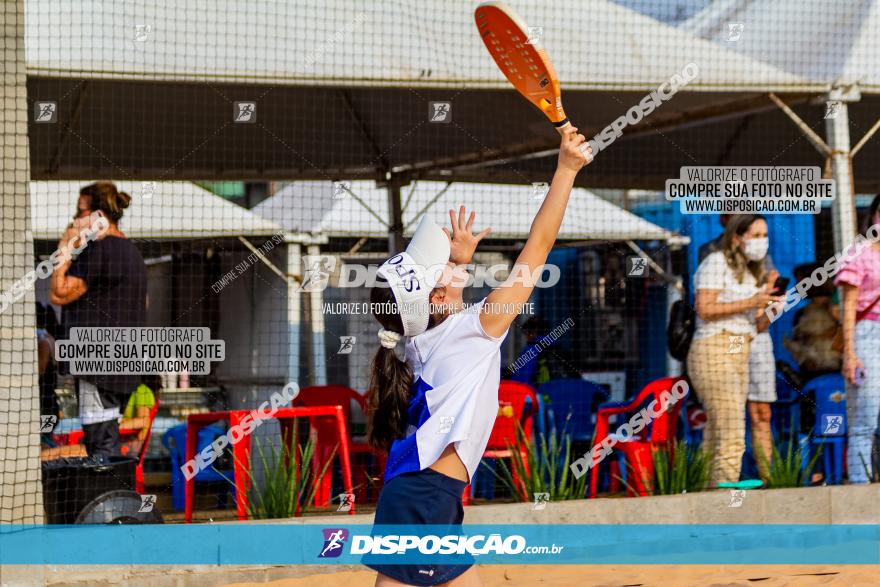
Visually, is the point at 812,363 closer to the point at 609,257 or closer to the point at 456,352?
the point at 609,257

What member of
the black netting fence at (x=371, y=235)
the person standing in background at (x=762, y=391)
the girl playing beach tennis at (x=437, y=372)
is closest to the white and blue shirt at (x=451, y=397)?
the girl playing beach tennis at (x=437, y=372)

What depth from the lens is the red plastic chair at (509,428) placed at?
6867mm

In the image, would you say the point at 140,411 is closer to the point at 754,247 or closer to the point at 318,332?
the point at 318,332

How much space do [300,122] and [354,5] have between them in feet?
6.86

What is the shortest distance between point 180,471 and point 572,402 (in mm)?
3112

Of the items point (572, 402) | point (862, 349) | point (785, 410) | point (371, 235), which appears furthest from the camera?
point (371, 235)

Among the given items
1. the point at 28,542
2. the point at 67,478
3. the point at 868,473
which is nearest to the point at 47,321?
the point at 67,478

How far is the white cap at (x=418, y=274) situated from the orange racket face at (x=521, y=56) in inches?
20.4

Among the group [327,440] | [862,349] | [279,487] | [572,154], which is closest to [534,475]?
[327,440]

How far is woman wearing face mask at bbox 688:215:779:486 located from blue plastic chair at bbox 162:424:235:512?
3.18 m

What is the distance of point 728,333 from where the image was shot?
7.23 metres

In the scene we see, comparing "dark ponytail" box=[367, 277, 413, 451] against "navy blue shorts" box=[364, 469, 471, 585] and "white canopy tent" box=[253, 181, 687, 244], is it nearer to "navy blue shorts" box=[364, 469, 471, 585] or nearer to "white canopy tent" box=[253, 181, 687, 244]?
"navy blue shorts" box=[364, 469, 471, 585]

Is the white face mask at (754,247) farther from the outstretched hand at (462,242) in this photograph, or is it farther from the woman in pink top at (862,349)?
the outstretched hand at (462,242)

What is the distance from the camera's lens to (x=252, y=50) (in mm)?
7105
